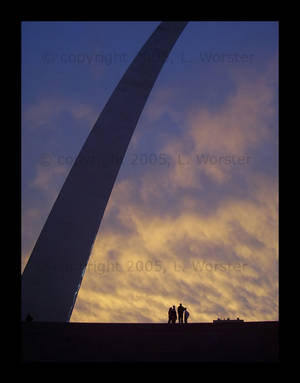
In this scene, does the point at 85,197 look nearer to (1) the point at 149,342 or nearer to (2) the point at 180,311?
(2) the point at 180,311

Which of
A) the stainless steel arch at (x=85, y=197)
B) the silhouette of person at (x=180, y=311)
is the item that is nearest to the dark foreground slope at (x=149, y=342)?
the silhouette of person at (x=180, y=311)

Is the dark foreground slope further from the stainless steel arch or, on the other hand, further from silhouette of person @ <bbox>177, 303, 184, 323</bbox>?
the stainless steel arch

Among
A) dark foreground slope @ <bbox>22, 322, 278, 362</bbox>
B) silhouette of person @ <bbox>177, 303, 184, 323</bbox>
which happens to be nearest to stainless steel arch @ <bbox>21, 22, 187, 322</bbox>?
silhouette of person @ <bbox>177, 303, 184, 323</bbox>

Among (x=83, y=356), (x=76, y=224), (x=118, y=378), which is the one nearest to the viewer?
(x=118, y=378)

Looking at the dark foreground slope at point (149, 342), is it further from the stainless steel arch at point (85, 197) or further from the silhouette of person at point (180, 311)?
the stainless steel arch at point (85, 197)
